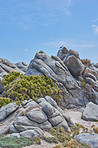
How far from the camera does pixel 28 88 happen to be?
89.8 feet

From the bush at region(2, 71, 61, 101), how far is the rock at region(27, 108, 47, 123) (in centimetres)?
740

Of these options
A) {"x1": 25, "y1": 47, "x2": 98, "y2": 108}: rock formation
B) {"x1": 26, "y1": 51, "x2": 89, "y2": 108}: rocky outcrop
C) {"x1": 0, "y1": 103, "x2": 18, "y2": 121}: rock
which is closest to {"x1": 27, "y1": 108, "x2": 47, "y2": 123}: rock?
{"x1": 0, "y1": 103, "x2": 18, "y2": 121}: rock

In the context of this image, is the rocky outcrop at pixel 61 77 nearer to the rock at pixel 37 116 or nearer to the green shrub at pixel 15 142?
the rock at pixel 37 116

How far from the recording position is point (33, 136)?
1483 centimetres

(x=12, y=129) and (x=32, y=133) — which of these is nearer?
(x=32, y=133)

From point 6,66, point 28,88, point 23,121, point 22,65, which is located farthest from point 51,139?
point 22,65

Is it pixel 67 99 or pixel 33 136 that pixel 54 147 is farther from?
pixel 67 99

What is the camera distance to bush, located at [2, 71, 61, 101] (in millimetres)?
25678

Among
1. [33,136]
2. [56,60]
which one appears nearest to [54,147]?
[33,136]

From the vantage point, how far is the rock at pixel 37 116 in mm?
17014

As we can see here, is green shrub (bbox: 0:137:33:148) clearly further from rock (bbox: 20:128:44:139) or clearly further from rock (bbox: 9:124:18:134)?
rock (bbox: 9:124:18:134)

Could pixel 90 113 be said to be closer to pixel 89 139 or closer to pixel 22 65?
pixel 89 139

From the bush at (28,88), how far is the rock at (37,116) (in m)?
7.40

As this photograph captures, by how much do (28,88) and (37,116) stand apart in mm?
10649
